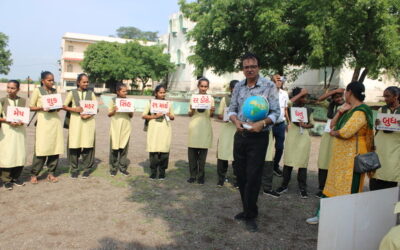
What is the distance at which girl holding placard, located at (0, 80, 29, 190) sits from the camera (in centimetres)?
521

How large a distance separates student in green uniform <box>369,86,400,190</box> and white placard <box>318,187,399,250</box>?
81.7 inches

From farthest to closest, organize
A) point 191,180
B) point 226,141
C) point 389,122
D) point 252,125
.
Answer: point 191,180
point 226,141
point 389,122
point 252,125

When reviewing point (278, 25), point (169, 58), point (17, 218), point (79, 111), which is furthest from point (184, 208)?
point (169, 58)

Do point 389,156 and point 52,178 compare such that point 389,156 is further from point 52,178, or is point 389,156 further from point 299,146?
point 52,178

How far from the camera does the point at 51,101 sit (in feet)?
18.3

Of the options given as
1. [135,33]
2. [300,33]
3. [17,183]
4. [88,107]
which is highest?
[135,33]

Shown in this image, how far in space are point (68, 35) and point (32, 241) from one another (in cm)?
5962

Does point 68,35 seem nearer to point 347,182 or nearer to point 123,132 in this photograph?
point 123,132

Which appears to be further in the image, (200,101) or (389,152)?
(200,101)

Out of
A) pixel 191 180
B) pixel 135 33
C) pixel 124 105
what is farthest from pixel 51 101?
pixel 135 33

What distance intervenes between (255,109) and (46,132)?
3794mm

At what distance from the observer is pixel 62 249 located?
349cm

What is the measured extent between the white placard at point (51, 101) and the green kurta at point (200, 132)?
2.30 metres

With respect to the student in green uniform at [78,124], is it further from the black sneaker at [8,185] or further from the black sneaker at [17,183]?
the black sneaker at [8,185]
